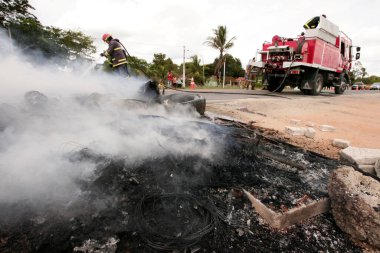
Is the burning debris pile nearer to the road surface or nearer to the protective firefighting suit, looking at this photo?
the road surface

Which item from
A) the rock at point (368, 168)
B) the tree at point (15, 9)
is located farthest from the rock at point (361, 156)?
the tree at point (15, 9)

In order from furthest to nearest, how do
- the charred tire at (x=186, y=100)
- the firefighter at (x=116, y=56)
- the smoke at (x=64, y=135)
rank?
the firefighter at (x=116, y=56)
the charred tire at (x=186, y=100)
the smoke at (x=64, y=135)

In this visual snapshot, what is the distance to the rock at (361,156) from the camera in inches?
116

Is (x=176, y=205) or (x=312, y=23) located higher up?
(x=312, y=23)

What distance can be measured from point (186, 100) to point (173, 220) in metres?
3.49

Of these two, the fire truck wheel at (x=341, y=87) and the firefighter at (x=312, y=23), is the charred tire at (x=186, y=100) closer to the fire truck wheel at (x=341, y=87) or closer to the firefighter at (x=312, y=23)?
the firefighter at (x=312, y=23)

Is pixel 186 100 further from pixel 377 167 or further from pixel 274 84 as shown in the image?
pixel 274 84

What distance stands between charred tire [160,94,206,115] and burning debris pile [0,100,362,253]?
5.83 feet

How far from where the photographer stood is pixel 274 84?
12539 millimetres

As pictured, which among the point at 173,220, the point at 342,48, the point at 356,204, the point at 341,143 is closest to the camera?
the point at 356,204

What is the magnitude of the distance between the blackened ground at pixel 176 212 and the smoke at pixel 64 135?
14 cm

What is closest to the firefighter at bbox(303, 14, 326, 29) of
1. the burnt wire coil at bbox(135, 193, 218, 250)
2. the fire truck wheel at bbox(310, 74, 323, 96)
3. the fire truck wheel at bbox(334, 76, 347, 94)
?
the fire truck wheel at bbox(310, 74, 323, 96)

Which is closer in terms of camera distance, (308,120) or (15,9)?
(308,120)

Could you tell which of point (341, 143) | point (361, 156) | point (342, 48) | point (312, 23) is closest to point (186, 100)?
point (341, 143)
